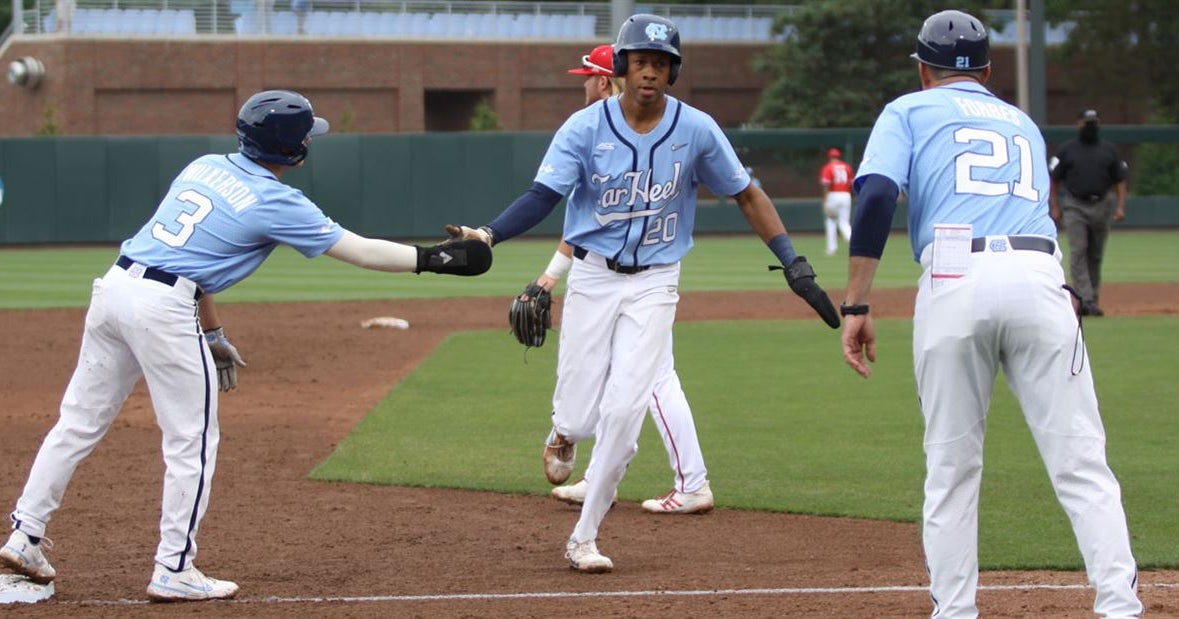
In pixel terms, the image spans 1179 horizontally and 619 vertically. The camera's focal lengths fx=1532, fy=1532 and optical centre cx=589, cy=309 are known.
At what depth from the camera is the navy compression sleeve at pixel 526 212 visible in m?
6.04

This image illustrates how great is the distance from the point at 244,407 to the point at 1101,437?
7548mm

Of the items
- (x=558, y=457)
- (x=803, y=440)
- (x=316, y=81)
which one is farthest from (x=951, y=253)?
(x=316, y=81)

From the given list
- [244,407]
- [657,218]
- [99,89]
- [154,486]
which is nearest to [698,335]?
[244,407]

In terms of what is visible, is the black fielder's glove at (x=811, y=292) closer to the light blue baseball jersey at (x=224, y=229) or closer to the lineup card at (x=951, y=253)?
the lineup card at (x=951, y=253)

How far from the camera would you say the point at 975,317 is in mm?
4645

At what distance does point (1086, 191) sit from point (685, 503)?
31.5 feet

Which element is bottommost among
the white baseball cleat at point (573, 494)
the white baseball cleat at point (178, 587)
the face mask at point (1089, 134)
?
the white baseball cleat at point (573, 494)

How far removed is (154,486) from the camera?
8.15 meters

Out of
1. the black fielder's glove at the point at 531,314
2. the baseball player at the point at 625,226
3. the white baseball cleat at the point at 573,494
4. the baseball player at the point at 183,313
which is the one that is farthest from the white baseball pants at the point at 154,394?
the white baseball cleat at the point at 573,494

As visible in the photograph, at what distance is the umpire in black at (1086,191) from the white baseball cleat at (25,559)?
1199 centimetres

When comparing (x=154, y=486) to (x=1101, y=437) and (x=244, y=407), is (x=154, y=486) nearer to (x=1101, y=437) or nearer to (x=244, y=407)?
(x=244, y=407)

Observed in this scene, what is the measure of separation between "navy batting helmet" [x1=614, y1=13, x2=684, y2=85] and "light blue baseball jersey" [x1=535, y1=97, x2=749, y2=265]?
0.69 ft

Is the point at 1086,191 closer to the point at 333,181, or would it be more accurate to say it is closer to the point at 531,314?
the point at 531,314

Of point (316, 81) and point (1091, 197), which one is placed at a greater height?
point (1091, 197)
